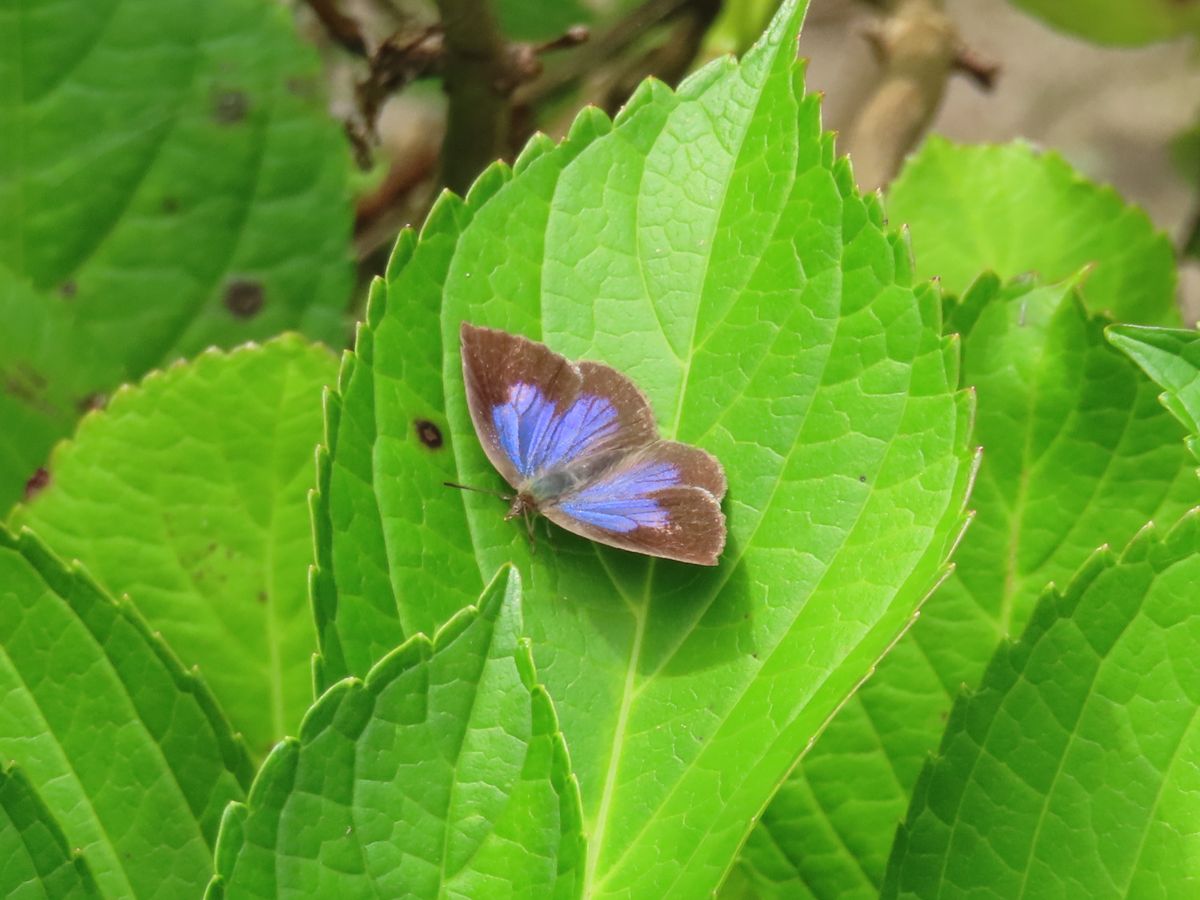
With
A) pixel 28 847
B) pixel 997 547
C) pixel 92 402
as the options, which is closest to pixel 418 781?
pixel 28 847

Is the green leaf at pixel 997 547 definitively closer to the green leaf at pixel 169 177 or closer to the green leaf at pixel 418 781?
the green leaf at pixel 418 781

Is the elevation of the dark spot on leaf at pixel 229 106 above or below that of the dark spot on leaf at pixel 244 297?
above

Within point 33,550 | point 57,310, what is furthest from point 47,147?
point 33,550

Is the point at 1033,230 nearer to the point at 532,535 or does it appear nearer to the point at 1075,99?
the point at 532,535

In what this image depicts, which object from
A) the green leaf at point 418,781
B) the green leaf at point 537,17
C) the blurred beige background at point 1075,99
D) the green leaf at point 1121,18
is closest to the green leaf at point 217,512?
the green leaf at point 418,781

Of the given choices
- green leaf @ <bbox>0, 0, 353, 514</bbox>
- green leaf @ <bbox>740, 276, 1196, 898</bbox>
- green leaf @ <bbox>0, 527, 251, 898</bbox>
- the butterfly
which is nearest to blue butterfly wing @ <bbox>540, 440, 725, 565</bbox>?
the butterfly

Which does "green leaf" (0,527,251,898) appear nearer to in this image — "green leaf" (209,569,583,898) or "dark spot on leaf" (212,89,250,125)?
"green leaf" (209,569,583,898)
